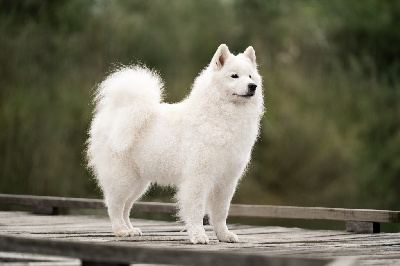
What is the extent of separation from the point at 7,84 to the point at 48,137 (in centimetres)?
100

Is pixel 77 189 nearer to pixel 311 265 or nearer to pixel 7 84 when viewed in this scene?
pixel 7 84

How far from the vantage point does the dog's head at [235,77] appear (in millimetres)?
4746

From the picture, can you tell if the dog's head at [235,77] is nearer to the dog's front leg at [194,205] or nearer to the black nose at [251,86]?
the black nose at [251,86]

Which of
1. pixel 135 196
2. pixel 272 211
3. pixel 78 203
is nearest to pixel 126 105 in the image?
pixel 135 196

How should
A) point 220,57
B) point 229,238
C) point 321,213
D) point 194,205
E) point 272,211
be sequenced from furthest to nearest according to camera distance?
point 272,211, point 321,213, point 229,238, point 220,57, point 194,205

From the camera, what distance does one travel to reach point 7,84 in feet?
33.6

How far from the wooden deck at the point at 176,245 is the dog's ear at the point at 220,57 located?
1222 mm

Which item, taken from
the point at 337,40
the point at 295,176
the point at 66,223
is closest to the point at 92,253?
the point at 66,223

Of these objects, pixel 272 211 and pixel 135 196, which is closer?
pixel 135 196

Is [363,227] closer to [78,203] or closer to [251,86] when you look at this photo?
[251,86]

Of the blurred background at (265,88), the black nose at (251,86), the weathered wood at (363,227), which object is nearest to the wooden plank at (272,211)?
the weathered wood at (363,227)

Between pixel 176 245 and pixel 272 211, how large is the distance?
1927 mm

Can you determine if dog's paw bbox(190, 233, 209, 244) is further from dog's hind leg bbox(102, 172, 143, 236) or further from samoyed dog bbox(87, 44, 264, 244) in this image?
dog's hind leg bbox(102, 172, 143, 236)

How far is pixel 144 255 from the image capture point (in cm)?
292
